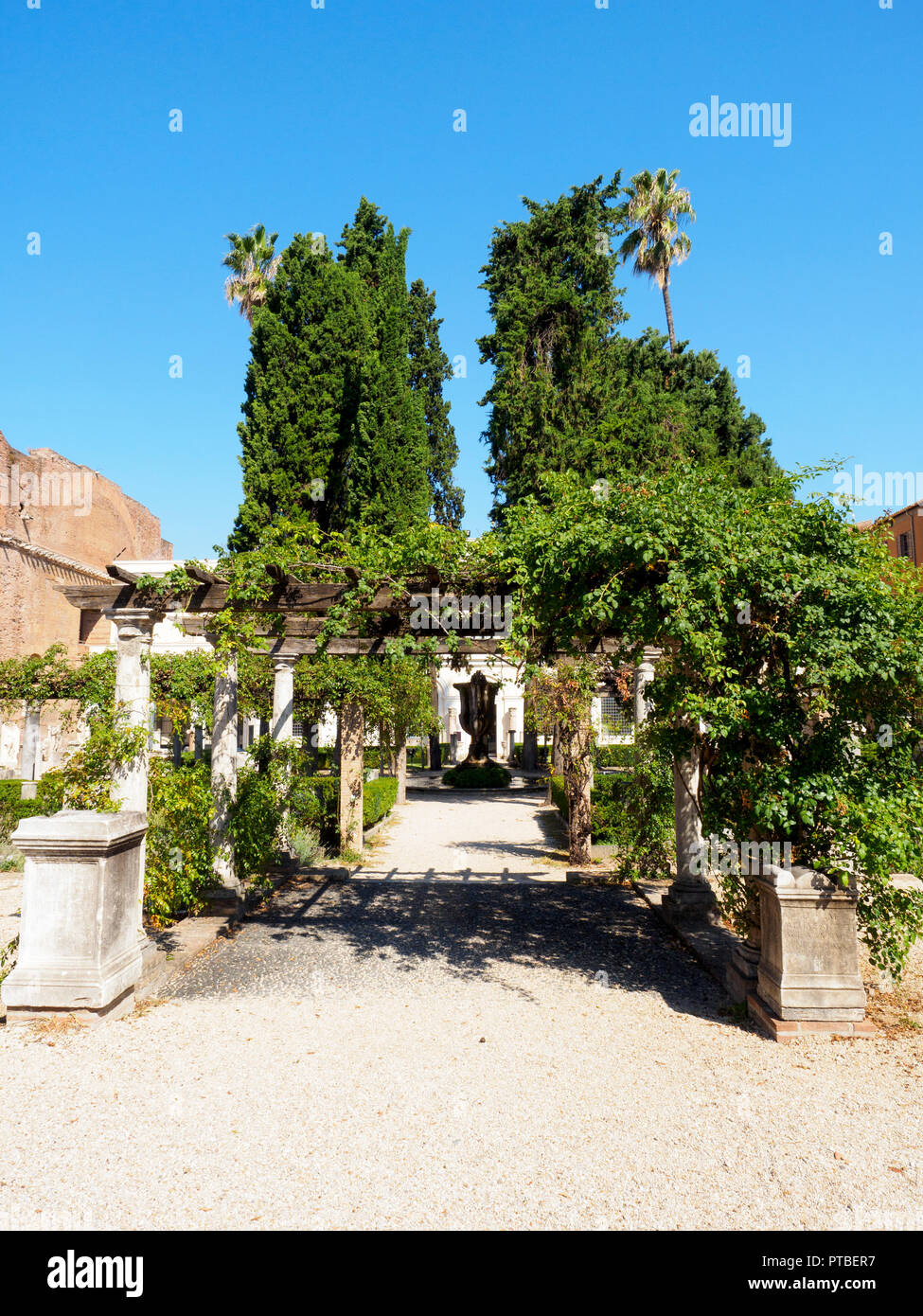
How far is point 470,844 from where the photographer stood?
520 inches

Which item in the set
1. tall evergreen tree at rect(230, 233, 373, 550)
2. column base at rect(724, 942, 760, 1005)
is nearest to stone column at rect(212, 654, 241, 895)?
column base at rect(724, 942, 760, 1005)

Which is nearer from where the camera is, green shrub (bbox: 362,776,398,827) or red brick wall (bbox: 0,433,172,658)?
green shrub (bbox: 362,776,398,827)

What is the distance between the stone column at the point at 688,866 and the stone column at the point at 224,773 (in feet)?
14.6

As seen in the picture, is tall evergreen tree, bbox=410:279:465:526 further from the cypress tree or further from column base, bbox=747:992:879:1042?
column base, bbox=747:992:879:1042

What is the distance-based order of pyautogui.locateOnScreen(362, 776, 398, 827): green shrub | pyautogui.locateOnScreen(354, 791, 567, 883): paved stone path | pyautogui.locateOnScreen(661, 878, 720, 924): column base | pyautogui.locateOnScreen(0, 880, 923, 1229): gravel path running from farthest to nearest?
pyautogui.locateOnScreen(362, 776, 398, 827): green shrub
pyautogui.locateOnScreen(354, 791, 567, 883): paved stone path
pyautogui.locateOnScreen(661, 878, 720, 924): column base
pyautogui.locateOnScreen(0, 880, 923, 1229): gravel path

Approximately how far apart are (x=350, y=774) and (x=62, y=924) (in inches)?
253

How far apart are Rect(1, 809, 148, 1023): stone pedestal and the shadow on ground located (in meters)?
0.97

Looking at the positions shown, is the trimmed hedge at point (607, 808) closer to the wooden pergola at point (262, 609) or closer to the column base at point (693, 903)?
the column base at point (693, 903)

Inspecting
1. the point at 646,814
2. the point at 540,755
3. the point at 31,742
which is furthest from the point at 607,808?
the point at 540,755

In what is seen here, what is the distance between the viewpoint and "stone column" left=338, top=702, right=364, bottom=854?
446 inches

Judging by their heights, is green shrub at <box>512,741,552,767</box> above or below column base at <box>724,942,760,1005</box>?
below

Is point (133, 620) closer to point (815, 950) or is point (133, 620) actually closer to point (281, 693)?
point (281, 693)

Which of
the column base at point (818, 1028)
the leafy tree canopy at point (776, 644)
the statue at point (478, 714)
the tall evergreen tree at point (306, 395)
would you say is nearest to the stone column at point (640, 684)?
the leafy tree canopy at point (776, 644)

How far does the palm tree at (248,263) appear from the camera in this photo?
1020 inches
